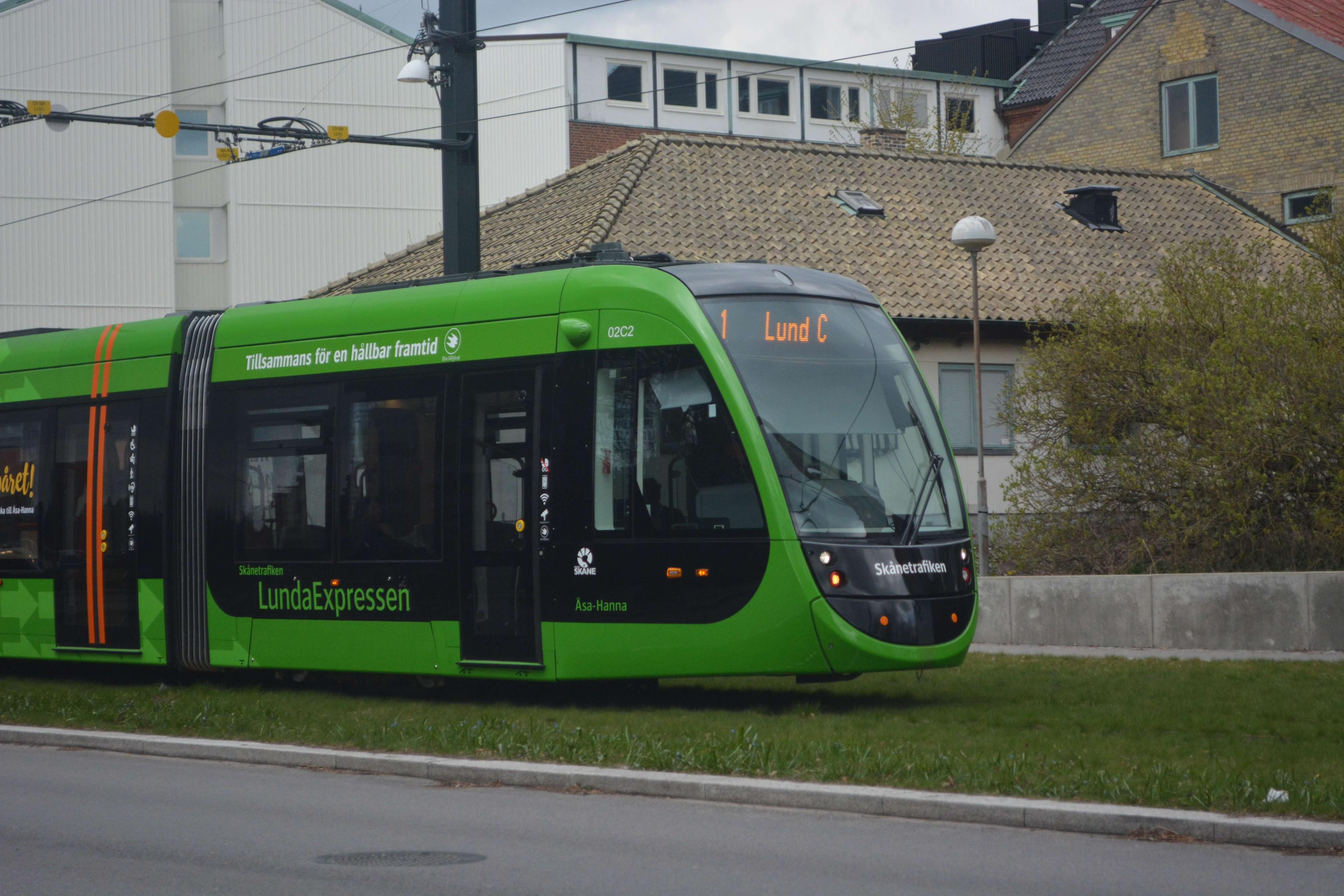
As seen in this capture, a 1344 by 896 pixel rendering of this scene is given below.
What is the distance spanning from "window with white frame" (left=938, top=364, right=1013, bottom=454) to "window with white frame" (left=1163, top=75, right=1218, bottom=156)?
14384mm

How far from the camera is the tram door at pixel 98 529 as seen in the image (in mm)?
16328

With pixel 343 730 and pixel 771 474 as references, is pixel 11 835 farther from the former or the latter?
pixel 771 474

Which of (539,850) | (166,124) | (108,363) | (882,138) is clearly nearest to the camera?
(539,850)

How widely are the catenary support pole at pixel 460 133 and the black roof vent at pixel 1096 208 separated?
17.0 metres

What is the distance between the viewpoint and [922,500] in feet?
42.1

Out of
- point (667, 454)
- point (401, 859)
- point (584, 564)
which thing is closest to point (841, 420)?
point (667, 454)

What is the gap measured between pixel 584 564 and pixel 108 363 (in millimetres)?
6473

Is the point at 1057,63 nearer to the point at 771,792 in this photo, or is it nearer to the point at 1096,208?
the point at 1096,208

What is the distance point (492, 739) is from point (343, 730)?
1339mm

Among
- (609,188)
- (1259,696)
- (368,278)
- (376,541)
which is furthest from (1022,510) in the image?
(368,278)

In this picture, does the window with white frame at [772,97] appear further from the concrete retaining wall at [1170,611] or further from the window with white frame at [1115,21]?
the concrete retaining wall at [1170,611]

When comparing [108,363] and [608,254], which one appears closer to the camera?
[608,254]

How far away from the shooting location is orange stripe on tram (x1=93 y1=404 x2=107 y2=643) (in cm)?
1647

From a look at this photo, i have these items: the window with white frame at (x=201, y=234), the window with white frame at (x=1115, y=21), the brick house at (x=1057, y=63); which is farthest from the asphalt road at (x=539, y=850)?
the brick house at (x=1057, y=63)
